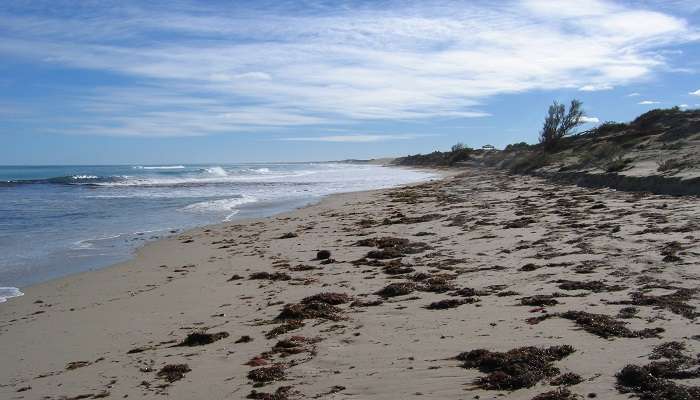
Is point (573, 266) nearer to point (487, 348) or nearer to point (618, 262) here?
point (618, 262)

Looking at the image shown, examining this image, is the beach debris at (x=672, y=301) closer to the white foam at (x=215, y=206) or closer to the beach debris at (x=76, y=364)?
the beach debris at (x=76, y=364)

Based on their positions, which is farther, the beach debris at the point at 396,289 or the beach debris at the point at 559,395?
the beach debris at the point at 396,289

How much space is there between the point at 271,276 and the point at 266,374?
4.30m

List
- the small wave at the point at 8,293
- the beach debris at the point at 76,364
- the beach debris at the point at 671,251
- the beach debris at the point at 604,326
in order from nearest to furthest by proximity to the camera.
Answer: the beach debris at the point at 604,326 → the beach debris at the point at 76,364 → the beach debris at the point at 671,251 → the small wave at the point at 8,293

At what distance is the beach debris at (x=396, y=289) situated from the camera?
6957 mm

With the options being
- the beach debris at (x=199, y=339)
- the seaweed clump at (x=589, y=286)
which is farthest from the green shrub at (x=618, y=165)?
the beach debris at (x=199, y=339)

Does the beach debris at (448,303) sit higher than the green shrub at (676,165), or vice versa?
the green shrub at (676,165)

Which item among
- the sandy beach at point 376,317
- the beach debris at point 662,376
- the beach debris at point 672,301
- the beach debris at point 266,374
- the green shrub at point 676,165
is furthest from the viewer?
the green shrub at point 676,165

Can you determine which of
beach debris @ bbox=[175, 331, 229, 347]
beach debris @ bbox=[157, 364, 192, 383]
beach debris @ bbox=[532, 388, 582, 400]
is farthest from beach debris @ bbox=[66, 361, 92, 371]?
beach debris @ bbox=[532, 388, 582, 400]

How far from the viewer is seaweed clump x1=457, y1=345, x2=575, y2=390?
3.97 m

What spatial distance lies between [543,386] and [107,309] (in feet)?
19.7

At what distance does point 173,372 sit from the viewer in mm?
4859

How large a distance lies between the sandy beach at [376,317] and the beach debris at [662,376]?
38 millimetres

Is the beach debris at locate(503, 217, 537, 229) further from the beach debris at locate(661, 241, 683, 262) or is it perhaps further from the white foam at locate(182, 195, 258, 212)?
the white foam at locate(182, 195, 258, 212)
